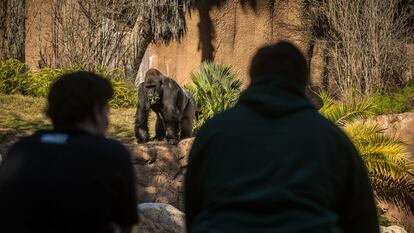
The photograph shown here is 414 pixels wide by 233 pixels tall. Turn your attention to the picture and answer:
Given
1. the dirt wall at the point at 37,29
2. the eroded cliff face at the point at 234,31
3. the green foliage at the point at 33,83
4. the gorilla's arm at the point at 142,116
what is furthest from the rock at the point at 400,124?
the dirt wall at the point at 37,29

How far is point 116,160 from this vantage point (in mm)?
3053

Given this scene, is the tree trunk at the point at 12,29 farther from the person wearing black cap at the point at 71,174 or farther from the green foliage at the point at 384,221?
the person wearing black cap at the point at 71,174

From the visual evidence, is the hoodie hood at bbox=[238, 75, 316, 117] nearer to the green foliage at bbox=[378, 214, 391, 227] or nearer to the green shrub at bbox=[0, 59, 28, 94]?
the green foliage at bbox=[378, 214, 391, 227]

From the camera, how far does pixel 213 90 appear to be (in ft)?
54.0

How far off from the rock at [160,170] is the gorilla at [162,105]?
151cm

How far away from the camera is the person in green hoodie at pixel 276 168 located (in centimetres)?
Answer: 291

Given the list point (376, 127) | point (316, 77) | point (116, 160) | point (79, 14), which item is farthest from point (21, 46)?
point (116, 160)

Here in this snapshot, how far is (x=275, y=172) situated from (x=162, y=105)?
10.6 metres

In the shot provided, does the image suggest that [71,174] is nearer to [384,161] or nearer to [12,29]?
[384,161]

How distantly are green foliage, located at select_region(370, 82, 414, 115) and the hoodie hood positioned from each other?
12.0 metres

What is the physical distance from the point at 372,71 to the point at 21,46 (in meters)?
8.59

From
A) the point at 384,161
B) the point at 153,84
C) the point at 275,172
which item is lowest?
the point at 384,161

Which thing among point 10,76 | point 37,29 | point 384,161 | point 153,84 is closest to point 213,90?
point 153,84

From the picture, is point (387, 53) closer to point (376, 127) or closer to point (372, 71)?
point (372, 71)
